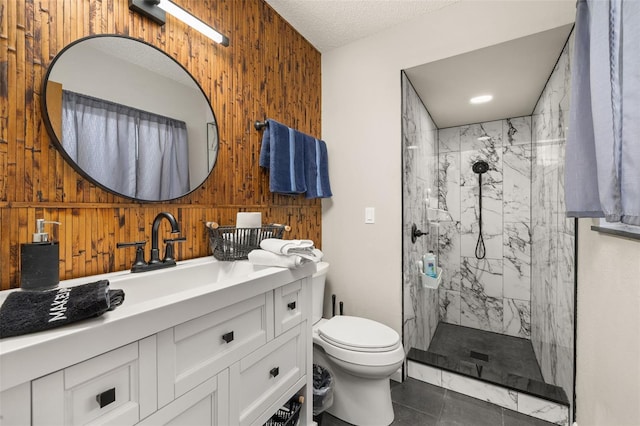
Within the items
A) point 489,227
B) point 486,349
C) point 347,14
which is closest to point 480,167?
point 489,227

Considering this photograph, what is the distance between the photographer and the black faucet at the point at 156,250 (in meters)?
1.11

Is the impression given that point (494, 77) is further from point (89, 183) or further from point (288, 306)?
point (89, 183)

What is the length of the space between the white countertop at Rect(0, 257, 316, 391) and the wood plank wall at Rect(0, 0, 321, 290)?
16 centimetres

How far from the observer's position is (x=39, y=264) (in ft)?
2.69

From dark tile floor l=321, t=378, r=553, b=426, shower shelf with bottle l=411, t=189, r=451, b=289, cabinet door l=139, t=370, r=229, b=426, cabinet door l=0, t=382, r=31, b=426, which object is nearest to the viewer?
cabinet door l=0, t=382, r=31, b=426

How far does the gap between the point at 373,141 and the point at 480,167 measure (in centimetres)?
145

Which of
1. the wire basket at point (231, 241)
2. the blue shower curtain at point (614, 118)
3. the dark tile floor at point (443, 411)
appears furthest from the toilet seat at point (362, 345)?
the blue shower curtain at point (614, 118)

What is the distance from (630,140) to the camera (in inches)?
28.5

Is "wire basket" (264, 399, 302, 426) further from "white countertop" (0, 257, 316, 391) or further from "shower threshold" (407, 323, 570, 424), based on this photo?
"shower threshold" (407, 323, 570, 424)

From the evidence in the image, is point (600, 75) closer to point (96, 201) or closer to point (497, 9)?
point (497, 9)

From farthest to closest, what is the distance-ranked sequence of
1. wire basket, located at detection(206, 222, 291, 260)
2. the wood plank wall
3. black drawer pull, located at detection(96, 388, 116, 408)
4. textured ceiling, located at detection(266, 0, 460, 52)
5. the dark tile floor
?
textured ceiling, located at detection(266, 0, 460, 52) < the dark tile floor < wire basket, located at detection(206, 222, 291, 260) < the wood plank wall < black drawer pull, located at detection(96, 388, 116, 408)

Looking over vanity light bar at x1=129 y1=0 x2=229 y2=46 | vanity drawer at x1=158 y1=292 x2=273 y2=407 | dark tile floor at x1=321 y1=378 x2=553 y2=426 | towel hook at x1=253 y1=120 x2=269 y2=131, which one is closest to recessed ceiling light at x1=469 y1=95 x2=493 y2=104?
towel hook at x1=253 y1=120 x2=269 y2=131

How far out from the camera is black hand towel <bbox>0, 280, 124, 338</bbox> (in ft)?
1.78

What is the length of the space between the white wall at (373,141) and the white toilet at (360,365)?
0.46 m
